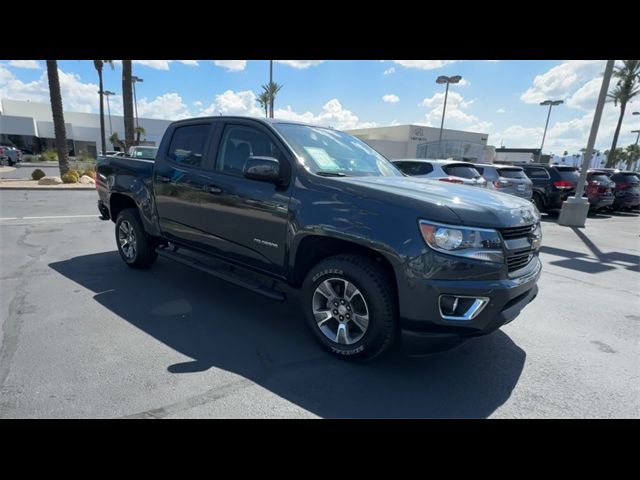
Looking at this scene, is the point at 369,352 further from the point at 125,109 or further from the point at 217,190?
the point at 125,109

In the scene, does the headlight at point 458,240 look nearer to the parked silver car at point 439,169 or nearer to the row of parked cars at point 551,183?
the parked silver car at point 439,169

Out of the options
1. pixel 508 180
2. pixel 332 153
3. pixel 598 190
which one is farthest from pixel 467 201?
pixel 598 190

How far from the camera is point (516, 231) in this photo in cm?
274

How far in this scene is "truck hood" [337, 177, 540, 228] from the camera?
8.36ft

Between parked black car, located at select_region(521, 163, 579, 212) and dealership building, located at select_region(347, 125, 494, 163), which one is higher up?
dealership building, located at select_region(347, 125, 494, 163)

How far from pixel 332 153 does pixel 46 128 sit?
205ft

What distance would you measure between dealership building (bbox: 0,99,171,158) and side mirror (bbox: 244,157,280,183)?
5013 cm

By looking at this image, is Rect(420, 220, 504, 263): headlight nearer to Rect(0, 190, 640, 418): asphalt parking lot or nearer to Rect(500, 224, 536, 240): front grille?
Rect(500, 224, 536, 240): front grille

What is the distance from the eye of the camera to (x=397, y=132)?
57719mm

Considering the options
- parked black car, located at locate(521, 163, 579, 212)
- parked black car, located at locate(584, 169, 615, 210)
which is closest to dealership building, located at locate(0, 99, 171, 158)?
parked black car, located at locate(521, 163, 579, 212)

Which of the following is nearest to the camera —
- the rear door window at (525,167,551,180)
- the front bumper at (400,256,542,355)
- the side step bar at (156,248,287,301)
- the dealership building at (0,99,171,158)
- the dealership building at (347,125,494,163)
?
the front bumper at (400,256,542,355)

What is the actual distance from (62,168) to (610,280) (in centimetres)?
2117

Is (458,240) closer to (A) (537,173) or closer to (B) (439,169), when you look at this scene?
(B) (439,169)
